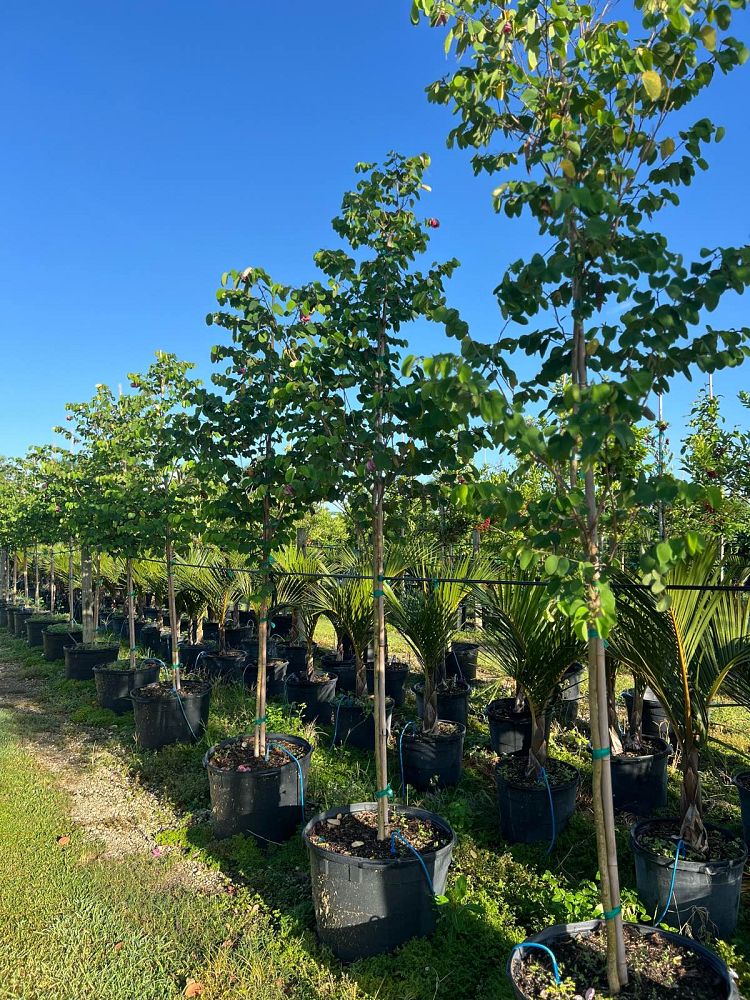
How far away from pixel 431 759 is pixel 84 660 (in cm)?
575

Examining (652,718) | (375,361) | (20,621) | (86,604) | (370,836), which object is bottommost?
(652,718)

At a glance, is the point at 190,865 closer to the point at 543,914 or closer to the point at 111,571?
the point at 543,914

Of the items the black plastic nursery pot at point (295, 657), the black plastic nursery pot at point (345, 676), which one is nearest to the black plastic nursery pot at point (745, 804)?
the black plastic nursery pot at point (345, 676)

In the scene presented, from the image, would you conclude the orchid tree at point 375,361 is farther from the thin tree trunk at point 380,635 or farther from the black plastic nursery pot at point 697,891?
the black plastic nursery pot at point 697,891

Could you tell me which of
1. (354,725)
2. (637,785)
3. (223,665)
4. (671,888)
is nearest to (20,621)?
(223,665)

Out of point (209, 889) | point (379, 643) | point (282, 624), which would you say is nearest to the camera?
point (379, 643)

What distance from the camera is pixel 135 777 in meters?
5.18

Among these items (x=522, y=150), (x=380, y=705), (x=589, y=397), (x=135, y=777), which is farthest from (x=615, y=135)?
(x=135, y=777)

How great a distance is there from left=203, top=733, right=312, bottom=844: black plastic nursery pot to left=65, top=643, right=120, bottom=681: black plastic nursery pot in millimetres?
5113

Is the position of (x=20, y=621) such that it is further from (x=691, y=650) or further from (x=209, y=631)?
(x=691, y=650)

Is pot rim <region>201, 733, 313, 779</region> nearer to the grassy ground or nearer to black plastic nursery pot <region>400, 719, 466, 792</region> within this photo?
the grassy ground

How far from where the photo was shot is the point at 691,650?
287 cm

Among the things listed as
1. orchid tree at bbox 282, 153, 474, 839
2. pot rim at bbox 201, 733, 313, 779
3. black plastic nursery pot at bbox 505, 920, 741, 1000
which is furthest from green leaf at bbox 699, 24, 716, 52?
pot rim at bbox 201, 733, 313, 779

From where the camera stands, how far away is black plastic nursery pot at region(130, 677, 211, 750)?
5660 millimetres
